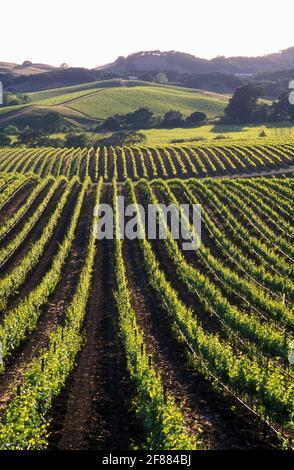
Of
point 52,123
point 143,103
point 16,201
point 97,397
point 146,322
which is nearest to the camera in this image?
point 97,397

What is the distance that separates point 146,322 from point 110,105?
157173mm

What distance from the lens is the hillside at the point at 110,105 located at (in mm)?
160875

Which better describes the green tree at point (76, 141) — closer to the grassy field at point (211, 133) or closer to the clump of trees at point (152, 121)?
the grassy field at point (211, 133)

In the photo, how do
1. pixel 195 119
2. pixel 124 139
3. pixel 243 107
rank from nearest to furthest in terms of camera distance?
pixel 124 139
pixel 195 119
pixel 243 107

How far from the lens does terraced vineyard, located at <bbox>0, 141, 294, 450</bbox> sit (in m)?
16.2

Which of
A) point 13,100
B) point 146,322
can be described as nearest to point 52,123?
point 13,100

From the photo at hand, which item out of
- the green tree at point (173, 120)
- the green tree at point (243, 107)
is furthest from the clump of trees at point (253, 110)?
the green tree at point (173, 120)

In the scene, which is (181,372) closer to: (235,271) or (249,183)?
(235,271)

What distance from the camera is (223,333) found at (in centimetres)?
2505

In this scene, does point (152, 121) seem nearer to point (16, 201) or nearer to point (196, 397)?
point (16, 201)

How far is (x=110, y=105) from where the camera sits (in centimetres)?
17538

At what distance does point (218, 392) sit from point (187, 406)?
149cm

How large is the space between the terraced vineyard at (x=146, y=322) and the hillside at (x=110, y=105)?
104 meters

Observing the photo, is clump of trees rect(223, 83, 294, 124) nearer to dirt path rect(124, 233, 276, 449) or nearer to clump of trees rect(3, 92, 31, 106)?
clump of trees rect(3, 92, 31, 106)
